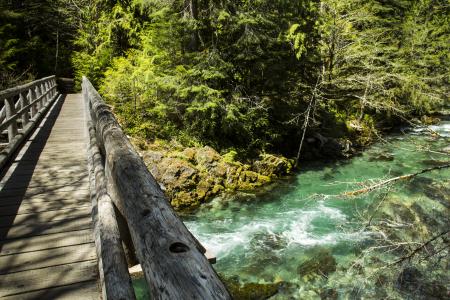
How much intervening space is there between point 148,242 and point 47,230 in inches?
118

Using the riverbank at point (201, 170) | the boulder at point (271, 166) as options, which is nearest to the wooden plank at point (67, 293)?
the riverbank at point (201, 170)

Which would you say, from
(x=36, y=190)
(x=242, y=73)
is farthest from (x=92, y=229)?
(x=242, y=73)

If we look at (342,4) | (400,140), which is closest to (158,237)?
(342,4)

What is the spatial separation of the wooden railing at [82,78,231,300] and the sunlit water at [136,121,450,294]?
5326mm

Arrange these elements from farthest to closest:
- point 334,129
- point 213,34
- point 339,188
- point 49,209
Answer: point 334,129, point 213,34, point 339,188, point 49,209

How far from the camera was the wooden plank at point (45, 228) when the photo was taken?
3.77 metres

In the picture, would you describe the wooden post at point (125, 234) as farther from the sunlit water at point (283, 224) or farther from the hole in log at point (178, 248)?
the sunlit water at point (283, 224)

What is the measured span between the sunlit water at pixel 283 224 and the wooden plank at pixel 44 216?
3889mm

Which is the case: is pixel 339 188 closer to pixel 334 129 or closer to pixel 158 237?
pixel 334 129

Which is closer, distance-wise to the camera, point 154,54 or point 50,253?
point 50,253

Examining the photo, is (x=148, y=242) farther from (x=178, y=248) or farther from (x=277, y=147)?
(x=277, y=147)

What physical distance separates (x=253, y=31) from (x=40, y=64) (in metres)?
Answer: 20.7

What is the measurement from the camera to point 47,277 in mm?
3068

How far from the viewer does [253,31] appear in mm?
14055
